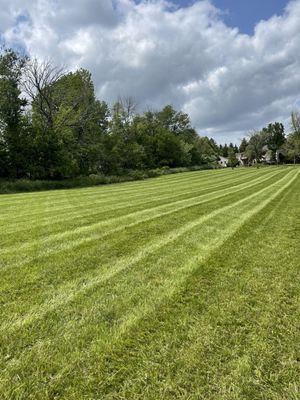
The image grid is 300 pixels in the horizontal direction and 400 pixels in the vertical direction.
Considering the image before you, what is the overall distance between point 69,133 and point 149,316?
1193 inches

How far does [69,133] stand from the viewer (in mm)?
30641

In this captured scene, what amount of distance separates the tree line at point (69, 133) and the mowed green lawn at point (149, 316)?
22403 mm

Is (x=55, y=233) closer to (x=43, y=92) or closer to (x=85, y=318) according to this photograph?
(x=85, y=318)

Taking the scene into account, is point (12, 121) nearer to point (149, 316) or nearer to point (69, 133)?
point (69, 133)

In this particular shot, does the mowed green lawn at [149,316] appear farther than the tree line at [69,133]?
No

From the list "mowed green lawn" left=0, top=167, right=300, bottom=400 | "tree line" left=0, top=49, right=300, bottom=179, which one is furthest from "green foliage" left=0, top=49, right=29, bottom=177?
"mowed green lawn" left=0, top=167, right=300, bottom=400

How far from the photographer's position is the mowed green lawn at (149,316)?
2127 millimetres

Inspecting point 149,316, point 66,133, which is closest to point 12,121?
point 66,133

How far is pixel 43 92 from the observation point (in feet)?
106

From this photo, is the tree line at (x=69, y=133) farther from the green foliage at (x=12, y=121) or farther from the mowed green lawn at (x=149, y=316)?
the mowed green lawn at (x=149, y=316)

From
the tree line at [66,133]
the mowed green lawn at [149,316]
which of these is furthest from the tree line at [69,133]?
the mowed green lawn at [149,316]

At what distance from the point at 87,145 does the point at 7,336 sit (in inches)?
Answer: 1305

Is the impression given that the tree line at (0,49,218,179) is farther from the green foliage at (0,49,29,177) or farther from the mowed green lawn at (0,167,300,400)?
the mowed green lawn at (0,167,300,400)

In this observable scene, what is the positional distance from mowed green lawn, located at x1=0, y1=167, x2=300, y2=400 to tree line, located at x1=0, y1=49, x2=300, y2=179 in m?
22.4
